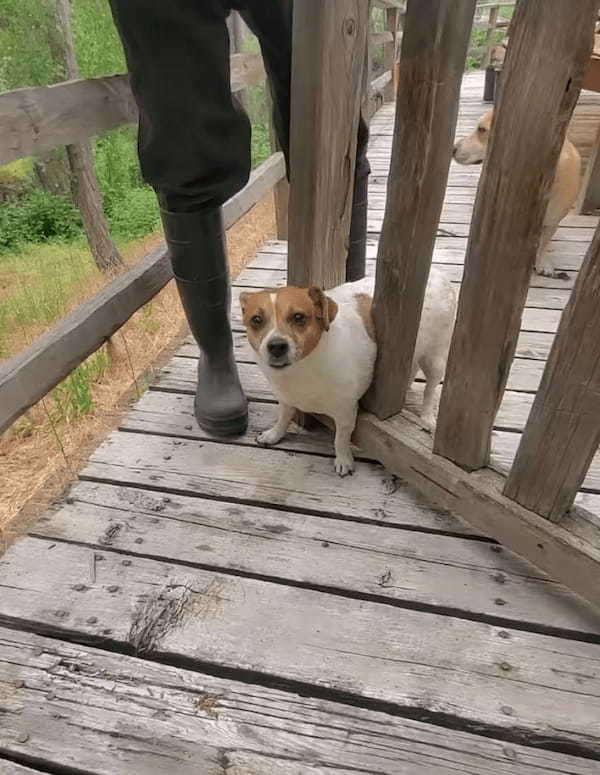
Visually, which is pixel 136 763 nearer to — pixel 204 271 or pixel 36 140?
pixel 204 271

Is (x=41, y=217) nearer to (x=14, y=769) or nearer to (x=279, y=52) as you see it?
(x=279, y=52)

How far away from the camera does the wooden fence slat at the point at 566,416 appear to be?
94 centimetres

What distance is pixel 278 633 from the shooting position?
1.16m

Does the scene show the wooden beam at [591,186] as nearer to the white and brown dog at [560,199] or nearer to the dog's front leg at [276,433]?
the white and brown dog at [560,199]

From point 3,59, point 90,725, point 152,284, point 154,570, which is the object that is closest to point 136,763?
point 90,725

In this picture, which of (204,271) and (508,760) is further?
(204,271)

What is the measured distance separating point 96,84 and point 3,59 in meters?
3.77

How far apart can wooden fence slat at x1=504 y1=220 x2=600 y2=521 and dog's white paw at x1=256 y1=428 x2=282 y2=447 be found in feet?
2.19

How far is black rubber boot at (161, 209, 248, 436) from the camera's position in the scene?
1.51 m

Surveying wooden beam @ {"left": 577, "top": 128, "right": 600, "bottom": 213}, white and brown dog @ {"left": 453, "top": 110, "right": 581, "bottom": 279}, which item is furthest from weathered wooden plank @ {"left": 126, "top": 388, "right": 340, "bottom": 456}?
wooden beam @ {"left": 577, "top": 128, "right": 600, "bottom": 213}

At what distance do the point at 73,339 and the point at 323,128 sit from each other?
91 cm

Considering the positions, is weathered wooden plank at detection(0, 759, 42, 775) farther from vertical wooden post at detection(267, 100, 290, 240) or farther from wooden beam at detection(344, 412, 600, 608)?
vertical wooden post at detection(267, 100, 290, 240)

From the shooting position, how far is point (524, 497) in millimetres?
1220

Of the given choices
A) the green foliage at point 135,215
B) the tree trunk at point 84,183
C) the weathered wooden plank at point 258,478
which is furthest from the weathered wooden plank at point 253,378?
the green foliage at point 135,215
